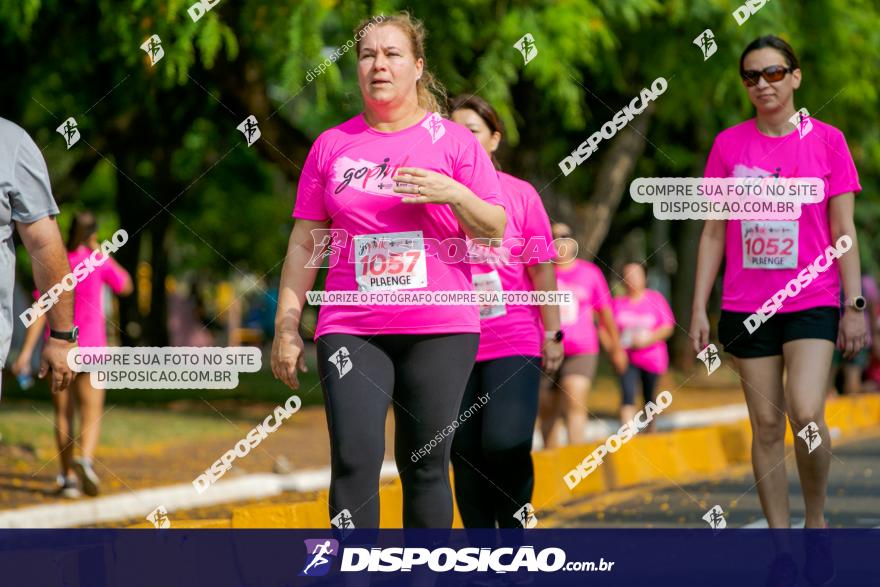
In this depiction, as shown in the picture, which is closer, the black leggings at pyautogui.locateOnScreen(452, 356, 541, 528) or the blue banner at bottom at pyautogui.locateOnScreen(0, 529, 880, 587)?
the blue banner at bottom at pyautogui.locateOnScreen(0, 529, 880, 587)

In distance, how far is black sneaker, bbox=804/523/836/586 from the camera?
5812mm

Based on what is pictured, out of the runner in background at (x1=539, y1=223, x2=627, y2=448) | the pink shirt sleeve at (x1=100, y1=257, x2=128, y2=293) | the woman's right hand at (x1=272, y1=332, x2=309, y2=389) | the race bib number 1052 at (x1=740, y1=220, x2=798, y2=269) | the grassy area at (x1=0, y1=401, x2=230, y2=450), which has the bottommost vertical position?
the woman's right hand at (x1=272, y1=332, x2=309, y2=389)

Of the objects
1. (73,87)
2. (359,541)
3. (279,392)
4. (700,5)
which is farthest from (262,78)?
(359,541)

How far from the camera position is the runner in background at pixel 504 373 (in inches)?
254

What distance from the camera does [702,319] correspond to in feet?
20.9

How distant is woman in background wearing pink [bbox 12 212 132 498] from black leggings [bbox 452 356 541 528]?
386cm

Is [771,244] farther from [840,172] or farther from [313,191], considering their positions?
[313,191]

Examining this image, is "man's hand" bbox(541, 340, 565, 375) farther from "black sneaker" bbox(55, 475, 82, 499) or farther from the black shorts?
"black sneaker" bbox(55, 475, 82, 499)

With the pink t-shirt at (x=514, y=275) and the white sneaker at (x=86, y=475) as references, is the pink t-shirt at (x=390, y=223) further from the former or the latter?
the white sneaker at (x=86, y=475)

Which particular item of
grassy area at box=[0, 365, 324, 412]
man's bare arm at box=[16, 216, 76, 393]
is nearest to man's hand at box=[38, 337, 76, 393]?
man's bare arm at box=[16, 216, 76, 393]

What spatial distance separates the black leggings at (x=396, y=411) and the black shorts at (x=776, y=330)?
1.33 meters

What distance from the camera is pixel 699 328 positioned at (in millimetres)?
6336

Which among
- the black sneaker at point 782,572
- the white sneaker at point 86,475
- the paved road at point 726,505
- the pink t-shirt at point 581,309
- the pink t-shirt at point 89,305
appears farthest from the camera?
the pink t-shirt at point 581,309

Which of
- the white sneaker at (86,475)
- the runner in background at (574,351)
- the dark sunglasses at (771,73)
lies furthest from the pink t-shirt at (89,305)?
the dark sunglasses at (771,73)
